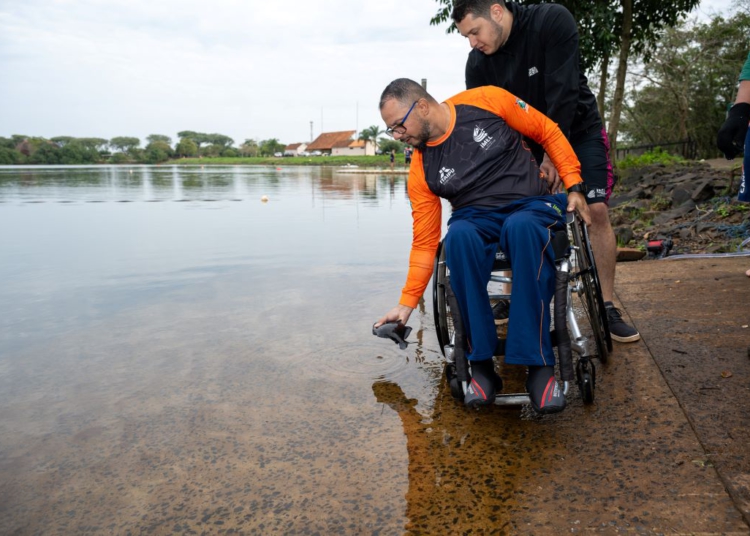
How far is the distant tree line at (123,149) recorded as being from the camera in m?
92.4

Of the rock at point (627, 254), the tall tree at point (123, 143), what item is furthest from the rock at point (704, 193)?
the tall tree at point (123, 143)

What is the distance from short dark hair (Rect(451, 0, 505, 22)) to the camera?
3.26 m

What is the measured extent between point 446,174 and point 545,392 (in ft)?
3.29

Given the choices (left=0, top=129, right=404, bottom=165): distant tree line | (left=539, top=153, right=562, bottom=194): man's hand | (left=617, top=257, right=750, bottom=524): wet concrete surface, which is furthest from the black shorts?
(left=0, top=129, right=404, bottom=165): distant tree line

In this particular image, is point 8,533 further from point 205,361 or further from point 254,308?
point 254,308

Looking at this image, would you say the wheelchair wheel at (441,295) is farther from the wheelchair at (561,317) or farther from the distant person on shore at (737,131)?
the distant person on shore at (737,131)

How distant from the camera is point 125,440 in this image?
Answer: 2510 mm

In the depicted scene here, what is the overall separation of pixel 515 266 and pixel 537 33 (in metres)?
1.59

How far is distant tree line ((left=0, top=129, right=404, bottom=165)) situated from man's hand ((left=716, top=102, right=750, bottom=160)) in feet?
232

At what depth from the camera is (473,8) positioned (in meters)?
3.28

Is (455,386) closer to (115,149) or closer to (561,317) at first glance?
(561,317)

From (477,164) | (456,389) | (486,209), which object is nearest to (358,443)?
(456,389)

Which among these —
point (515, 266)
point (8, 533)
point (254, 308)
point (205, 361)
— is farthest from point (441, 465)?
point (254, 308)

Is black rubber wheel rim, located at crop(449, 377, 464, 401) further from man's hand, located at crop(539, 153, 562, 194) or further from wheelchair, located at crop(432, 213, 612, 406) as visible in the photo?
man's hand, located at crop(539, 153, 562, 194)
